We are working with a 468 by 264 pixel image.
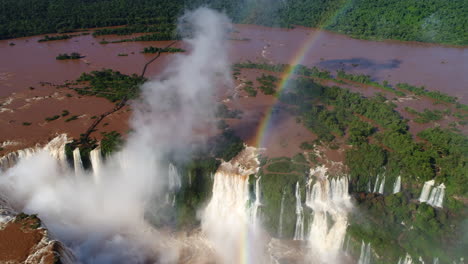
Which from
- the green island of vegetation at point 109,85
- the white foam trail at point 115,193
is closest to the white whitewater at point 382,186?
the white foam trail at point 115,193

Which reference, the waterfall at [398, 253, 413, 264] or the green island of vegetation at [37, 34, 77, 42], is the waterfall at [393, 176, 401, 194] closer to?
the waterfall at [398, 253, 413, 264]


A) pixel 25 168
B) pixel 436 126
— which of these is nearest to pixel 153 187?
pixel 25 168

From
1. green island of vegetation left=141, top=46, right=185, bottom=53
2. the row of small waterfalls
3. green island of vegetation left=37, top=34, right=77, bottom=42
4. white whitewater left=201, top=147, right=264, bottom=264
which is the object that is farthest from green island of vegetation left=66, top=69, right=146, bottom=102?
green island of vegetation left=37, top=34, right=77, bottom=42

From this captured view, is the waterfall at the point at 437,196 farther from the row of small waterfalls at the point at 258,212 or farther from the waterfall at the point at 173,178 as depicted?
the waterfall at the point at 173,178

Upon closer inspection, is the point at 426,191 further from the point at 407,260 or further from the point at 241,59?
the point at 241,59

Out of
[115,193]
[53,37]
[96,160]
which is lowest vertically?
[115,193]

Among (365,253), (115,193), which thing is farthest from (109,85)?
(365,253)
